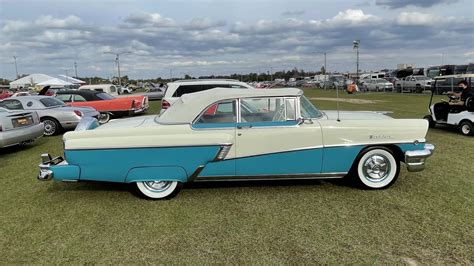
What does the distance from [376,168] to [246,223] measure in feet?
7.18

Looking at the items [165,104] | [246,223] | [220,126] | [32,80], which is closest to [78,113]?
[165,104]

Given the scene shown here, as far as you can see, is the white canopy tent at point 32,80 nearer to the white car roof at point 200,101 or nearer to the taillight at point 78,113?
the taillight at point 78,113

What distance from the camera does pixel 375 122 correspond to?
5391mm

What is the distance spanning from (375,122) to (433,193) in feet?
4.13

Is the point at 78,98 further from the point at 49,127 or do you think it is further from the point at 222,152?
the point at 222,152

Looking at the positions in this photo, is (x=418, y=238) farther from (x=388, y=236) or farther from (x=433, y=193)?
(x=433, y=193)

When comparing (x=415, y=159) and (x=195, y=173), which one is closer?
(x=195, y=173)

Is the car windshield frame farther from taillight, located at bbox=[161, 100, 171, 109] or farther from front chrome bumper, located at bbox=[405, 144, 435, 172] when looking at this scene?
taillight, located at bbox=[161, 100, 171, 109]

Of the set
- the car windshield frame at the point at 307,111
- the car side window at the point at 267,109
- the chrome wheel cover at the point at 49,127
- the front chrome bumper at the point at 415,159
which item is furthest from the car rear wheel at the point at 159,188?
the chrome wheel cover at the point at 49,127

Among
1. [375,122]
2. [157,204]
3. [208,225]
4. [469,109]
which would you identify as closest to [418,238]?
[375,122]

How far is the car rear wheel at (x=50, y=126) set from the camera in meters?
12.1

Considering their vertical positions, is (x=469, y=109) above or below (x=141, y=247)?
above

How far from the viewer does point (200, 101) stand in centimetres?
536

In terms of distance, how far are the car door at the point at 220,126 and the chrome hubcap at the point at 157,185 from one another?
0.51 meters
